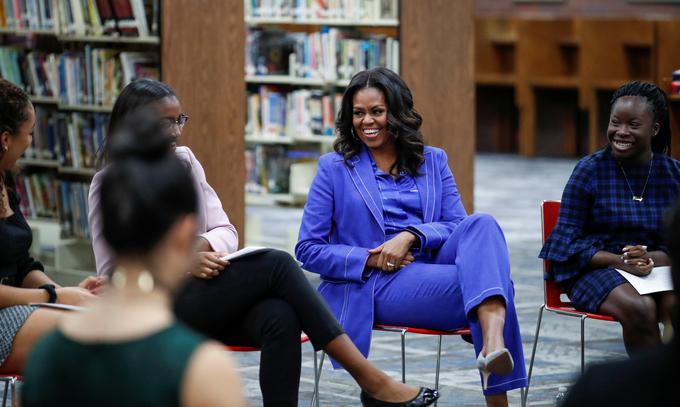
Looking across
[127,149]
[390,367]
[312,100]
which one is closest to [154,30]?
[312,100]

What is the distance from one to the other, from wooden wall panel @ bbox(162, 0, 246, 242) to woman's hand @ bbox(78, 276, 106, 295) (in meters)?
2.86

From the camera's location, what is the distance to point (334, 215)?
417cm

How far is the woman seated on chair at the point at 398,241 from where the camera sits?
12.4ft

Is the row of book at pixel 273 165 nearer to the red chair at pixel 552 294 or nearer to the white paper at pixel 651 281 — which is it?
the red chair at pixel 552 294

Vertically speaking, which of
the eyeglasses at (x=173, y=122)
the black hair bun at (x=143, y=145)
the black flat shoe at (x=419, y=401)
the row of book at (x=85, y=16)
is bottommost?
the black flat shoe at (x=419, y=401)

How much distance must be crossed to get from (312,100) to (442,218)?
3.92m

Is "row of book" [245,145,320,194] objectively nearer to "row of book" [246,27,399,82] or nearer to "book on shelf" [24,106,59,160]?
"row of book" [246,27,399,82]

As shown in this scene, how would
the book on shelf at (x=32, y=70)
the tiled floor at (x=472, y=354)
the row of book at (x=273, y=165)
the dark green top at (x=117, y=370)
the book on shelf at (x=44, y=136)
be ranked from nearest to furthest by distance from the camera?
1. the dark green top at (x=117, y=370)
2. the tiled floor at (x=472, y=354)
3. the book on shelf at (x=32, y=70)
4. the book on shelf at (x=44, y=136)
5. the row of book at (x=273, y=165)

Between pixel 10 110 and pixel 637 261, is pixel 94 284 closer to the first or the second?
pixel 10 110

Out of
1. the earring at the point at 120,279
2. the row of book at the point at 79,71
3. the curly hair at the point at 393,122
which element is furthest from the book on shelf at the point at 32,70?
the earring at the point at 120,279

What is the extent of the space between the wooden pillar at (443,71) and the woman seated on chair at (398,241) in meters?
3.32

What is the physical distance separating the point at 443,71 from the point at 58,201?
7.98 ft

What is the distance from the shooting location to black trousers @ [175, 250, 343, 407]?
11.5 feet

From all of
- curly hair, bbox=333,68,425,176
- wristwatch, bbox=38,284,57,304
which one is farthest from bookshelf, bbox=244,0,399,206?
wristwatch, bbox=38,284,57,304
